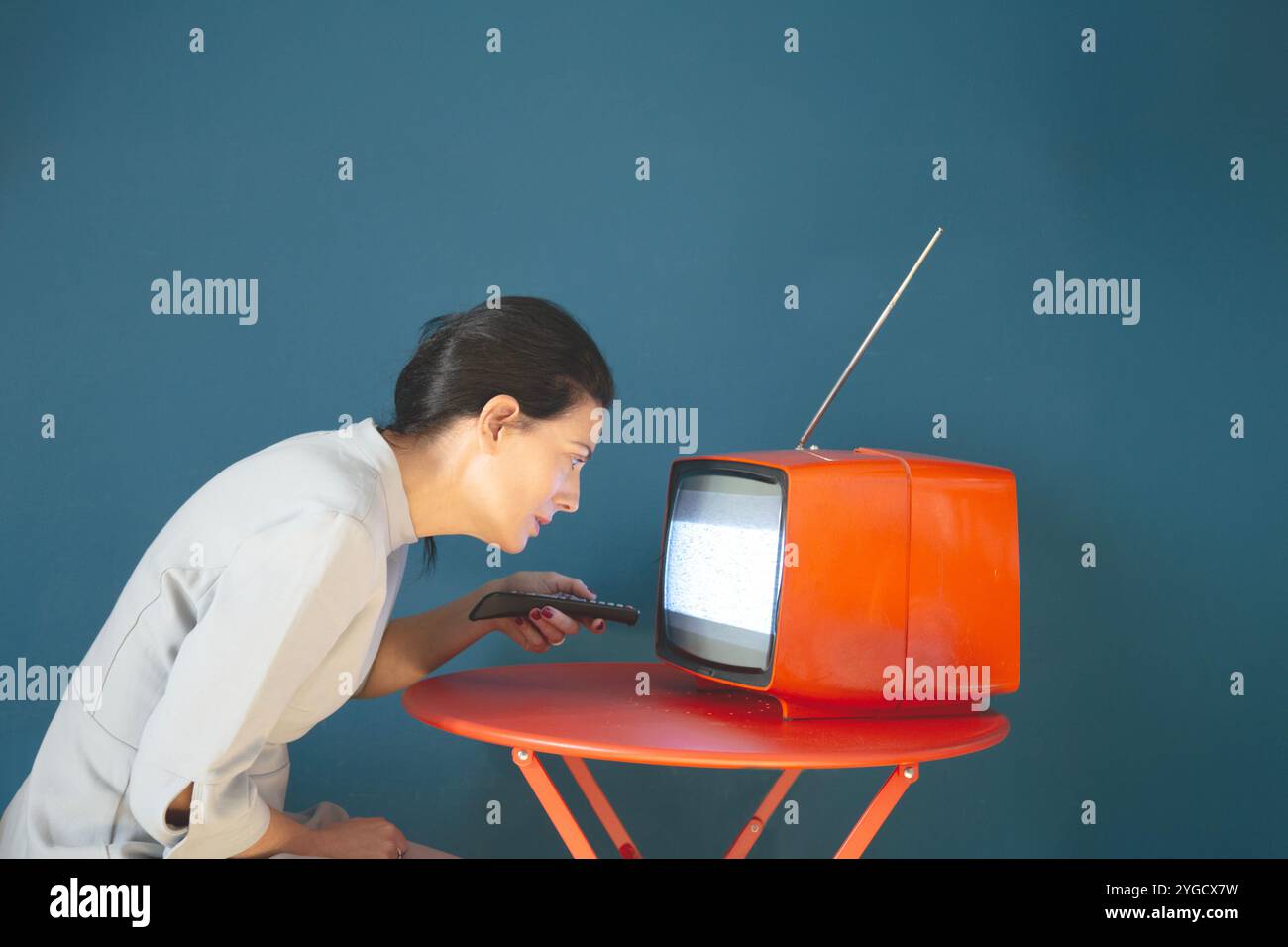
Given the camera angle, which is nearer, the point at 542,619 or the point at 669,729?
the point at 669,729

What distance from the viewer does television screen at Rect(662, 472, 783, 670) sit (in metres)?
1.40

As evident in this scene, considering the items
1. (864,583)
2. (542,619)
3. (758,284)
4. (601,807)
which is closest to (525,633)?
(542,619)

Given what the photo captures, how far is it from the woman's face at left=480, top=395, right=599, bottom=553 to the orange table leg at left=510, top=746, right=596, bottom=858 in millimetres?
308

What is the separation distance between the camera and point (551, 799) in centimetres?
130

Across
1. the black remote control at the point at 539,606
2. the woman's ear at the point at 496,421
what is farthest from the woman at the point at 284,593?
the black remote control at the point at 539,606

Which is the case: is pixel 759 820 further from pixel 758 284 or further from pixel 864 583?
pixel 758 284

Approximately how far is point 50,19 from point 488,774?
152cm

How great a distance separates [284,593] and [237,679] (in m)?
0.10

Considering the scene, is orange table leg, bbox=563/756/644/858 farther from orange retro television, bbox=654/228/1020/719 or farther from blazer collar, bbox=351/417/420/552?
blazer collar, bbox=351/417/420/552

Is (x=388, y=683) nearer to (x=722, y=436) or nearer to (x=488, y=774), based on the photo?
(x=488, y=774)

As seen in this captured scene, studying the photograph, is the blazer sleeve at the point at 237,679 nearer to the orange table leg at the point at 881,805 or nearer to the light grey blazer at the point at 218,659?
the light grey blazer at the point at 218,659

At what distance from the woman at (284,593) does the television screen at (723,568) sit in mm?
180

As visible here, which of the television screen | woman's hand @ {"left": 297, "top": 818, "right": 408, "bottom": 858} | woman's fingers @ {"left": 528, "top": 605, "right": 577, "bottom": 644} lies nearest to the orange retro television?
the television screen
